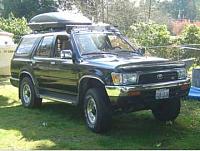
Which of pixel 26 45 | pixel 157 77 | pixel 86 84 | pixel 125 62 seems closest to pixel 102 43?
pixel 86 84

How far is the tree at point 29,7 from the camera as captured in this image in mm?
44000

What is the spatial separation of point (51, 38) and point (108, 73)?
2.63m

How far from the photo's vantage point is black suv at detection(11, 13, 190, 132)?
7492mm

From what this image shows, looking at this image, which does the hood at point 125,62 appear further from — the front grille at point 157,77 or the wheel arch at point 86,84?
the wheel arch at point 86,84

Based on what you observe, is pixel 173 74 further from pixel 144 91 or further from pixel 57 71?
pixel 57 71

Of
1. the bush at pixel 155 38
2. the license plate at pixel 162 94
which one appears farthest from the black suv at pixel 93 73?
the bush at pixel 155 38

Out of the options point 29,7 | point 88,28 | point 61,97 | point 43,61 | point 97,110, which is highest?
point 88,28

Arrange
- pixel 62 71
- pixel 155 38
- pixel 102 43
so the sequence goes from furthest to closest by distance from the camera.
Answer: pixel 155 38, pixel 102 43, pixel 62 71

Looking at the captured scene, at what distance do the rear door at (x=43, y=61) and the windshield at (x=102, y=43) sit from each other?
0.98 metres

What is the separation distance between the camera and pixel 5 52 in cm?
1440

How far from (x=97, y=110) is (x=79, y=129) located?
85cm

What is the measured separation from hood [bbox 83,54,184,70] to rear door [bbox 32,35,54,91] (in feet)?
4.92

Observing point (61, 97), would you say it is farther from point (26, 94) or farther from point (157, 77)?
point (157, 77)

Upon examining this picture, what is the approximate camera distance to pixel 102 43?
9086 millimetres
